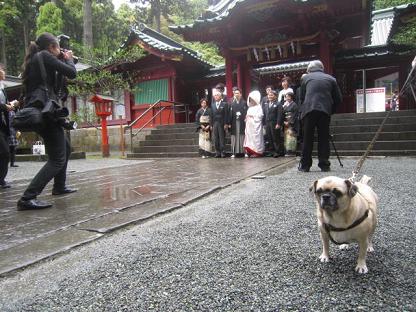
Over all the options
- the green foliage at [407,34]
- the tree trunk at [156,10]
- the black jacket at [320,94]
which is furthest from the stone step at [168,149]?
the tree trunk at [156,10]

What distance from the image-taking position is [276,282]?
6.64 ft

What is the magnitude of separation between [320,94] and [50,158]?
4.34 meters

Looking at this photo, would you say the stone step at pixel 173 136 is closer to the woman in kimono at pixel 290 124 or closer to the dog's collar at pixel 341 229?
the woman in kimono at pixel 290 124

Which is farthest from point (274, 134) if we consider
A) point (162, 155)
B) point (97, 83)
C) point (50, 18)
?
point (50, 18)

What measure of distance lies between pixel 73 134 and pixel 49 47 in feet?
51.7

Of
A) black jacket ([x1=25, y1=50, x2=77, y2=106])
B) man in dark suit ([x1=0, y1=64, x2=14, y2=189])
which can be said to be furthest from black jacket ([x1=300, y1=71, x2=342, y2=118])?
man in dark suit ([x1=0, y1=64, x2=14, y2=189])

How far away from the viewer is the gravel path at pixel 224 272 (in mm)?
1825

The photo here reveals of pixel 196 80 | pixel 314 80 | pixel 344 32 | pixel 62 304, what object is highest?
pixel 344 32

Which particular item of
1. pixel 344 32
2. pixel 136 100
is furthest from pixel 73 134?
pixel 344 32

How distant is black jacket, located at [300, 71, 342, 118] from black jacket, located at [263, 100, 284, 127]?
3342 mm

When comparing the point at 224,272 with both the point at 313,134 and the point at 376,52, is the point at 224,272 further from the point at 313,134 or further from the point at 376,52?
the point at 376,52

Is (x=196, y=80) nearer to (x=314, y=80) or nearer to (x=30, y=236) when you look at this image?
(x=314, y=80)

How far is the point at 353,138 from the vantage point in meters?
10.5

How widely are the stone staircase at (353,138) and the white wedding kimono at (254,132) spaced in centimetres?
126
